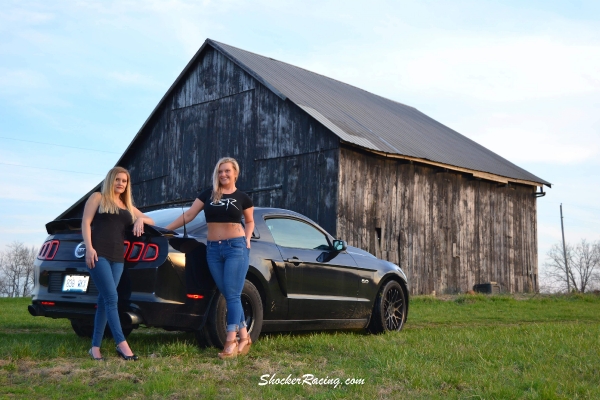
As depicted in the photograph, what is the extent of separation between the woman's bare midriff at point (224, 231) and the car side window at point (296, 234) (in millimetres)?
1172

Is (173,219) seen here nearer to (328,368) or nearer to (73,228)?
(73,228)

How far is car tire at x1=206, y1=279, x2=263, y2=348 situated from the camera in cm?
653

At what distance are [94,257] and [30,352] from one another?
1058 mm

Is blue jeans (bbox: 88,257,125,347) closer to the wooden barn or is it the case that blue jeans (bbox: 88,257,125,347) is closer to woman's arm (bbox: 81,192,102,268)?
woman's arm (bbox: 81,192,102,268)

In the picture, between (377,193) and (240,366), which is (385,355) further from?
(377,193)

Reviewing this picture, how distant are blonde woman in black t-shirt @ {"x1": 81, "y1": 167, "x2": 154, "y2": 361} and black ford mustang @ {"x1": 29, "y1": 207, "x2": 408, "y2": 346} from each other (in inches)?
7.1

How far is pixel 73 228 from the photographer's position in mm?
6852

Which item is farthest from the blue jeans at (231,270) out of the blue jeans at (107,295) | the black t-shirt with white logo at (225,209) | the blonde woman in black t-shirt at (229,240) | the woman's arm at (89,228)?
the woman's arm at (89,228)

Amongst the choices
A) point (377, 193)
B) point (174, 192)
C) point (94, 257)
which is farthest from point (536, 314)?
point (174, 192)

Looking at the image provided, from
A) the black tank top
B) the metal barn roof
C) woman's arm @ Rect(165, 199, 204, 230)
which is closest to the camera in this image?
the black tank top

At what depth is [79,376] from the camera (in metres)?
5.18

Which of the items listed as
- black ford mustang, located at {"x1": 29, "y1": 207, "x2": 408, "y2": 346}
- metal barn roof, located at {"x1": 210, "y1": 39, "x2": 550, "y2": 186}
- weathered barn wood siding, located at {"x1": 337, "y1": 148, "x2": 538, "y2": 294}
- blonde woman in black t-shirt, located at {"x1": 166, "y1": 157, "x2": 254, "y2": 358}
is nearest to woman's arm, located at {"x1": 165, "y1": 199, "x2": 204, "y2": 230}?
blonde woman in black t-shirt, located at {"x1": 166, "y1": 157, "x2": 254, "y2": 358}

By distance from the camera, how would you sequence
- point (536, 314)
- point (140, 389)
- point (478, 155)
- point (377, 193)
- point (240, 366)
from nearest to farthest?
point (140, 389), point (240, 366), point (536, 314), point (377, 193), point (478, 155)

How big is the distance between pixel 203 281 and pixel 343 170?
11790 millimetres
